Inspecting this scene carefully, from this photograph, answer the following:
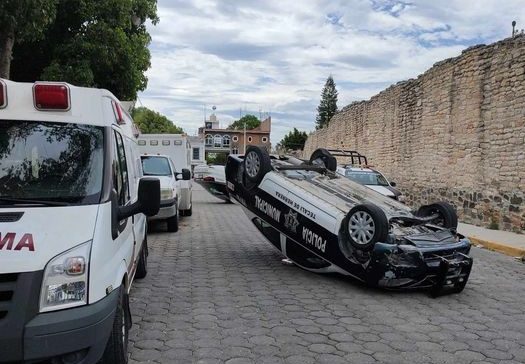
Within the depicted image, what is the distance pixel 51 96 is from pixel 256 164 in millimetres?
4200

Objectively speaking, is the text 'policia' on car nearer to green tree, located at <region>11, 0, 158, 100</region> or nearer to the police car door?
the police car door

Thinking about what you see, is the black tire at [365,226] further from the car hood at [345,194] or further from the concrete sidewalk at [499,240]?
the concrete sidewalk at [499,240]

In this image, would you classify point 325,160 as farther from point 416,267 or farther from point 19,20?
point 19,20

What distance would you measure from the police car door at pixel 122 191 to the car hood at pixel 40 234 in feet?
1.85

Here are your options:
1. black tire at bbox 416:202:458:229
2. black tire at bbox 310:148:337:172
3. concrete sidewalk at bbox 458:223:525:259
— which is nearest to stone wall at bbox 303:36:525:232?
concrete sidewalk at bbox 458:223:525:259

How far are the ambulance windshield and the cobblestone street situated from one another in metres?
1.53

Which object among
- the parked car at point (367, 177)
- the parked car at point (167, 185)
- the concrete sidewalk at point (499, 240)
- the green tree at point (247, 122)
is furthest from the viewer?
the green tree at point (247, 122)

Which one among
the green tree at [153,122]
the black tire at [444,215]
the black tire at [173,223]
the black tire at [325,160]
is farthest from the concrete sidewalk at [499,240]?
the green tree at [153,122]

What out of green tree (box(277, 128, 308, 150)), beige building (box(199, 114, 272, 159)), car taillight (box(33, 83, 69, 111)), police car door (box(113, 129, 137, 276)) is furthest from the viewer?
beige building (box(199, 114, 272, 159))

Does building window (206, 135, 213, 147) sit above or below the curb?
above

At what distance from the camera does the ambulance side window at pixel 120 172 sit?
437cm

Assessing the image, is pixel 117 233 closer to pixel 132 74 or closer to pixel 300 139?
pixel 132 74

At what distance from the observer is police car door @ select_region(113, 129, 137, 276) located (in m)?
4.29

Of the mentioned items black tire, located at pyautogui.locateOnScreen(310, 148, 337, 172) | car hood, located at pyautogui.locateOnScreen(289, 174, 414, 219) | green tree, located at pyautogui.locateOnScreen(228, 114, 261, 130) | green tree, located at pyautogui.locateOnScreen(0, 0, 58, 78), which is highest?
green tree, located at pyautogui.locateOnScreen(228, 114, 261, 130)
